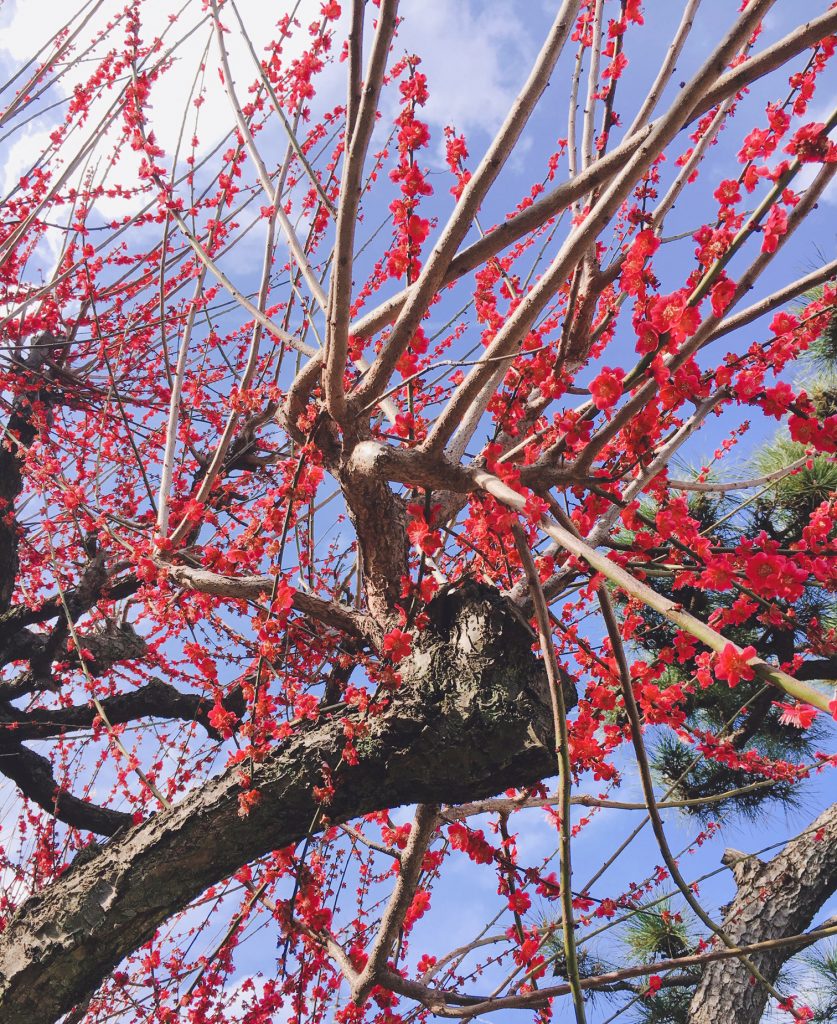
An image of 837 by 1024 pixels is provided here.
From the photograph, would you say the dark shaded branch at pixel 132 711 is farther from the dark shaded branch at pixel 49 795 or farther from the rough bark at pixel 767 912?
the rough bark at pixel 767 912

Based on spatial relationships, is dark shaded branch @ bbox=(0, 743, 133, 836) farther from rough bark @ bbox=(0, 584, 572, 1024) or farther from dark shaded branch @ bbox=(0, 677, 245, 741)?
rough bark @ bbox=(0, 584, 572, 1024)

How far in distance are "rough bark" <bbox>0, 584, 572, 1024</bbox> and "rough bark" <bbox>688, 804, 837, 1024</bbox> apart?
237 centimetres

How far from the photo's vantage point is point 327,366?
2.20m

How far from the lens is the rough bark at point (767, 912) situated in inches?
141

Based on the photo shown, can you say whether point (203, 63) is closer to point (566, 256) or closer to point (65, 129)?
point (65, 129)

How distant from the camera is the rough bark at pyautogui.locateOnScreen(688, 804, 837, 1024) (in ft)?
11.8

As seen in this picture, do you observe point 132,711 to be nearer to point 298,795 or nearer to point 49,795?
point 49,795

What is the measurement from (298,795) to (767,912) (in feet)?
9.80

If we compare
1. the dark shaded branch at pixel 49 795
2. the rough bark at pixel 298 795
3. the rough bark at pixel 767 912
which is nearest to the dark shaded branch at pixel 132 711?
the dark shaded branch at pixel 49 795

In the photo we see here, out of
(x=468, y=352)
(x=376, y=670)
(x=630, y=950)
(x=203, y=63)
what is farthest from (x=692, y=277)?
(x=630, y=950)

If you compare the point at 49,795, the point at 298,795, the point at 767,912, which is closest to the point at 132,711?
the point at 49,795

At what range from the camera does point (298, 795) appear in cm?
227

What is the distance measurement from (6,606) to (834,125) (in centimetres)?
583

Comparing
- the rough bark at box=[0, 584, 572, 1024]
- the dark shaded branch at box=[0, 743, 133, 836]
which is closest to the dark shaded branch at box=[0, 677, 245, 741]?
the dark shaded branch at box=[0, 743, 133, 836]
